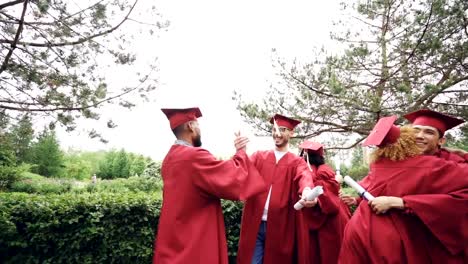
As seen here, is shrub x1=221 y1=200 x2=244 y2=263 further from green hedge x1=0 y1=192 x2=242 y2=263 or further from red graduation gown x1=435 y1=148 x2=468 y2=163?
red graduation gown x1=435 y1=148 x2=468 y2=163

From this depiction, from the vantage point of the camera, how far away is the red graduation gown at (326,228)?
414 centimetres

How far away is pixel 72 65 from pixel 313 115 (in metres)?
5.76

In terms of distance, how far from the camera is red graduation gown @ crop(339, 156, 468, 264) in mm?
2643

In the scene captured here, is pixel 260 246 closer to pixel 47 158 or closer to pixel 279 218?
pixel 279 218

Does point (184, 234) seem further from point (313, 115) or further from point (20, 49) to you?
point (313, 115)

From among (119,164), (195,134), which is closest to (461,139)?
(195,134)

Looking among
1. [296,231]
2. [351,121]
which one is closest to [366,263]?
[296,231]

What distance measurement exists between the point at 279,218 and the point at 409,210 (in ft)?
4.80

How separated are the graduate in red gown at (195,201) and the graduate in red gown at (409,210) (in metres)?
0.91

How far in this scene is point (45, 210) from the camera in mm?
4148

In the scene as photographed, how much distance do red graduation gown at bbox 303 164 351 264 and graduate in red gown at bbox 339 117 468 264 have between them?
1266 mm

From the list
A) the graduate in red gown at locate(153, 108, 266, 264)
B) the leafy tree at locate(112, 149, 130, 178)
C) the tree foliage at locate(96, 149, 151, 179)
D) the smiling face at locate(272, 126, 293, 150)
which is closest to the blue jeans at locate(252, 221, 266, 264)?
the smiling face at locate(272, 126, 293, 150)

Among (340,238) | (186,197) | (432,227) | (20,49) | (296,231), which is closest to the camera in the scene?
(432,227)

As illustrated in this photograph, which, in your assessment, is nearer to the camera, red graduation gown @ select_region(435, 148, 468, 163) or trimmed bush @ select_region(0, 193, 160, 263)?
red graduation gown @ select_region(435, 148, 468, 163)
